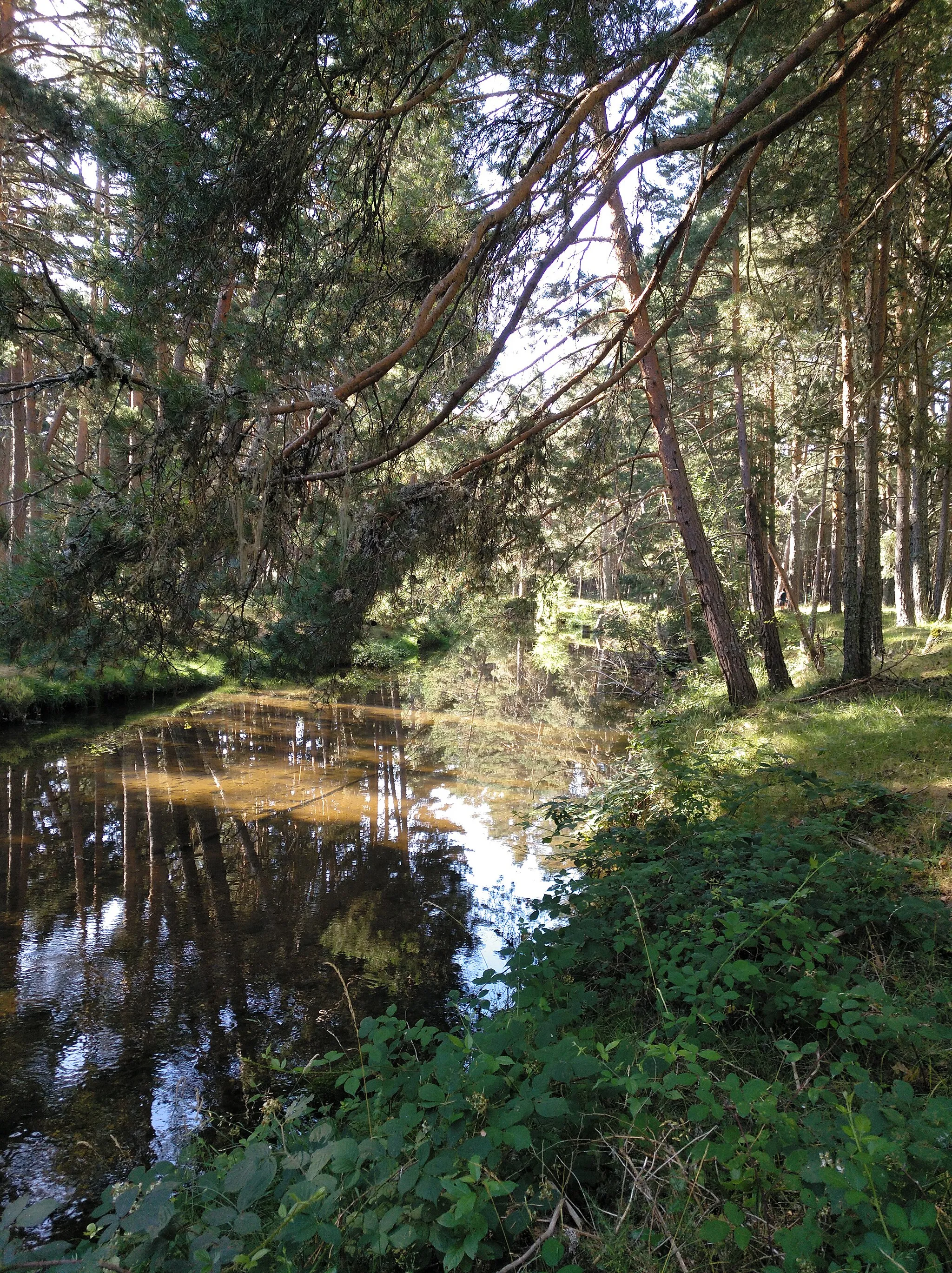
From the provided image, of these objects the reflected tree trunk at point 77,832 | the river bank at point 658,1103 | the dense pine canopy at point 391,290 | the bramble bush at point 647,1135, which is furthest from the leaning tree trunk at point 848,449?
the reflected tree trunk at point 77,832

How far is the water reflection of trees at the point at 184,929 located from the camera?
4262 millimetres

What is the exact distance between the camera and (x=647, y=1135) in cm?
230

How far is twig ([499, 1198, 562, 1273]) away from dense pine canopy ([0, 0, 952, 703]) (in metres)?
2.98

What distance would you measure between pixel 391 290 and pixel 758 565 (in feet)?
24.9

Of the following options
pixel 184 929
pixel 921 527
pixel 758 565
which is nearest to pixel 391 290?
pixel 184 929

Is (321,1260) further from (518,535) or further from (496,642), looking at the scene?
(496,642)

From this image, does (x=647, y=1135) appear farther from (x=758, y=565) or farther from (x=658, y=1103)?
(x=758, y=565)

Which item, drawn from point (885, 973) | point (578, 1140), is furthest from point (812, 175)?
point (578, 1140)

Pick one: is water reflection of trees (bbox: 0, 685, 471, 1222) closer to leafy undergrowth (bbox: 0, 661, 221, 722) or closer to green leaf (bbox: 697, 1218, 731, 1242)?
leafy undergrowth (bbox: 0, 661, 221, 722)

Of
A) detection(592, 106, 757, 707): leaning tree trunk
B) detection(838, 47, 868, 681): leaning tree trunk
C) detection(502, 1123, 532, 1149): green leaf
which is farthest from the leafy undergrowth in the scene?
detection(502, 1123, 532, 1149): green leaf

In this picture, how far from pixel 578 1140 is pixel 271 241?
182 inches

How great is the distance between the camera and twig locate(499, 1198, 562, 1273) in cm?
195

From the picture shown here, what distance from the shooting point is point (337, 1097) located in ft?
13.6

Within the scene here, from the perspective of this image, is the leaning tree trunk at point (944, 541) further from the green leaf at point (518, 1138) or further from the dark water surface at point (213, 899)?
the green leaf at point (518, 1138)
